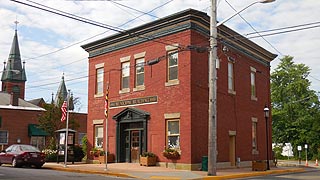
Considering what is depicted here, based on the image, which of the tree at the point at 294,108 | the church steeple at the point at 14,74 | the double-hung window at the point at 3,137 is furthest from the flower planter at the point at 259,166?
the church steeple at the point at 14,74

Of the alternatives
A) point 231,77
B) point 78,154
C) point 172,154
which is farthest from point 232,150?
point 78,154

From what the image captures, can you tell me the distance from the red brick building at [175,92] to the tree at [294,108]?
32251 mm

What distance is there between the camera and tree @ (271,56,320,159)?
62.2 metres

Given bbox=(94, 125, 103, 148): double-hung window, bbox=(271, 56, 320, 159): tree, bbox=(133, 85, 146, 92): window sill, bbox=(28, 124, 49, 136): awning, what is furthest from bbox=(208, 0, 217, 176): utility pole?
bbox=(271, 56, 320, 159): tree

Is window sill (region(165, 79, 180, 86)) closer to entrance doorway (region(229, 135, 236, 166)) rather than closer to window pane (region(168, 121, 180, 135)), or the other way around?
window pane (region(168, 121, 180, 135))

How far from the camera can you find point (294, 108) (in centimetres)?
6700

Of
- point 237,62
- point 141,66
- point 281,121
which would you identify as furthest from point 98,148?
point 281,121

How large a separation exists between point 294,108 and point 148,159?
157 ft

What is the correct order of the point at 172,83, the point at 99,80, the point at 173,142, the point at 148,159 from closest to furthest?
the point at 173,142 < the point at 148,159 < the point at 172,83 < the point at 99,80

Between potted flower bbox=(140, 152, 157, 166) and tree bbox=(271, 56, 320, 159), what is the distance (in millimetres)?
41591

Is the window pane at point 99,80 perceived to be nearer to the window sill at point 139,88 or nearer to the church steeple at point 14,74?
the window sill at point 139,88

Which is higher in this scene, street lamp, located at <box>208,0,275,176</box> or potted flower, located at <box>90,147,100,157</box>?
street lamp, located at <box>208,0,275,176</box>

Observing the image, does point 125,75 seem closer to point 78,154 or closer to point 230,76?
point 230,76

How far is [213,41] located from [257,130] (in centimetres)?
1375
